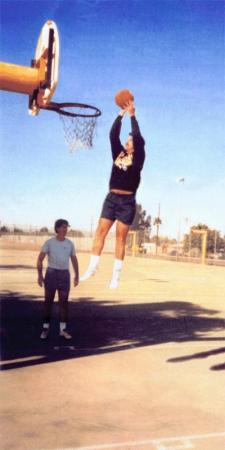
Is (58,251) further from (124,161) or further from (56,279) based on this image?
(124,161)

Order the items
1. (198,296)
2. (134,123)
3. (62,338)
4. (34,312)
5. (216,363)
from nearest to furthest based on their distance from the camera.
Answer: (134,123) < (216,363) < (62,338) < (34,312) < (198,296)

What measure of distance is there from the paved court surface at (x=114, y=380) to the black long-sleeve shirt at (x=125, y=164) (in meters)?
3.16

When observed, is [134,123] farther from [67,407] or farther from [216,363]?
[216,363]

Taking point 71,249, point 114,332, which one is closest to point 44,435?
point 71,249

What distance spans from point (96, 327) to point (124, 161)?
7.57 meters

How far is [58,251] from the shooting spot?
8375 mm

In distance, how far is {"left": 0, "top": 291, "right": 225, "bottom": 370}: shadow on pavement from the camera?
910cm

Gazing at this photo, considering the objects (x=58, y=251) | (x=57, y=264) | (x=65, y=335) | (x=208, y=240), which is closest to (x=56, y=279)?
(x=57, y=264)

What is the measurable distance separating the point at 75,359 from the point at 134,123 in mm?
5484

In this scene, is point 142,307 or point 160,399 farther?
point 142,307

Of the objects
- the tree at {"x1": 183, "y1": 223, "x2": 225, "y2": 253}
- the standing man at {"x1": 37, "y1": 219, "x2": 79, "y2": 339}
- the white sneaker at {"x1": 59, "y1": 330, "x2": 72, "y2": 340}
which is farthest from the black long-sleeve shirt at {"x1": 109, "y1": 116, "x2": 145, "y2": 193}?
the tree at {"x1": 183, "y1": 223, "x2": 225, "y2": 253}

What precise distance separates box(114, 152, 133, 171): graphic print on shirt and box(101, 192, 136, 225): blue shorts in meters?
0.26

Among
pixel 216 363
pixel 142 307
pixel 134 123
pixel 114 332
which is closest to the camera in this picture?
pixel 134 123

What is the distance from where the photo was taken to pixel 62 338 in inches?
397
